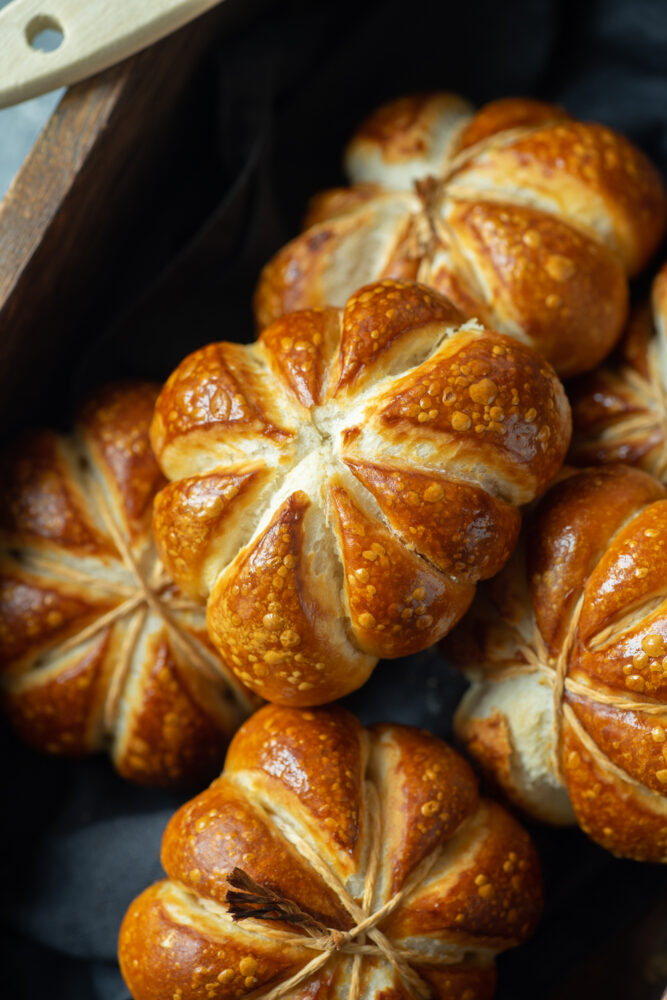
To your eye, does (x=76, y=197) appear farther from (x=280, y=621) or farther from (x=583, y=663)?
(x=583, y=663)

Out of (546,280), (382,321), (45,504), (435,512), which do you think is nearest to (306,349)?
(382,321)

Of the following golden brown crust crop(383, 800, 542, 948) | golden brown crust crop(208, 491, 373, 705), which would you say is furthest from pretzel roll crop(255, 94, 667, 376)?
golden brown crust crop(383, 800, 542, 948)

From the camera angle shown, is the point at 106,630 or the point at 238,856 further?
the point at 106,630

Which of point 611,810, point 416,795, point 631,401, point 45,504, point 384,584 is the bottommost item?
point 611,810

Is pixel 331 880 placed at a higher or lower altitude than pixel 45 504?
lower

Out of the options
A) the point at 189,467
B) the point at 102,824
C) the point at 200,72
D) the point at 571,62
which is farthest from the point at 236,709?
the point at 571,62

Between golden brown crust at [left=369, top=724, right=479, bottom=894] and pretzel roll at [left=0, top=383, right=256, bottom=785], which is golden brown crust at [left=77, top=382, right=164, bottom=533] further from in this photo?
golden brown crust at [left=369, top=724, right=479, bottom=894]
